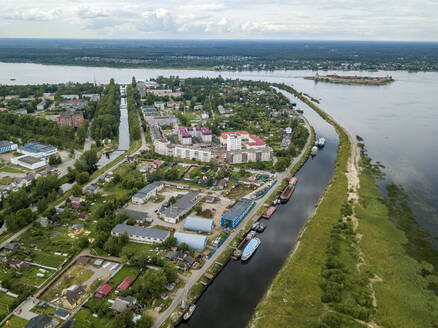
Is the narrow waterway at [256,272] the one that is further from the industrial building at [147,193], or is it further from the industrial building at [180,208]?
the industrial building at [147,193]

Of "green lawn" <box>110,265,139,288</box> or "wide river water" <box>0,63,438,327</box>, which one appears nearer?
"green lawn" <box>110,265,139,288</box>

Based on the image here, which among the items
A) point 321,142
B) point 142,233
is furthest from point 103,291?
point 321,142

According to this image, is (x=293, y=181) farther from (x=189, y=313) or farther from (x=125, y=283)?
(x=125, y=283)

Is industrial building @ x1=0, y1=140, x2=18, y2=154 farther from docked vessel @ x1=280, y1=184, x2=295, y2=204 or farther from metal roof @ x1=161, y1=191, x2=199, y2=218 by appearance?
docked vessel @ x1=280, y1=184, x2=295, y2=204

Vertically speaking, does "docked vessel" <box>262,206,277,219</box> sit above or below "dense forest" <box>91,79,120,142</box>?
below

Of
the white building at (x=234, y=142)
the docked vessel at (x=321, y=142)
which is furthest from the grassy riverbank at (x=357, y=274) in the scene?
the docked vessel at (x=321, y=142)

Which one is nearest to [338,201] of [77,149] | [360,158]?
[360,158]

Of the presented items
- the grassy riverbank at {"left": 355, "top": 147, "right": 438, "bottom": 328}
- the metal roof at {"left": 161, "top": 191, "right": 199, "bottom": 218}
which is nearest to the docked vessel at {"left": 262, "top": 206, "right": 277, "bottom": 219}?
the metal roof at {"left": 161, "top": 191, "right": 199, "bottom": 218}
